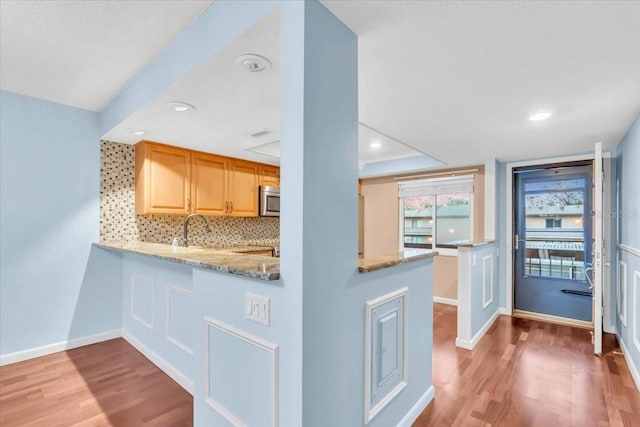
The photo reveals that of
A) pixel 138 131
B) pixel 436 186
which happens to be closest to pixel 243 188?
pixel 138 131

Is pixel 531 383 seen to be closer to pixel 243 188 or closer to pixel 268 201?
pixel 268 201

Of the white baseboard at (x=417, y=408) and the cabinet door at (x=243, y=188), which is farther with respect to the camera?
the cabinet door at (x=243, y=188)

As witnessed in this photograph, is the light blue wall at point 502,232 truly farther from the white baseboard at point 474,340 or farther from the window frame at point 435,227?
the white baseboard at point 474,340

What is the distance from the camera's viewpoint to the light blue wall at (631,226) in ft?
7.86

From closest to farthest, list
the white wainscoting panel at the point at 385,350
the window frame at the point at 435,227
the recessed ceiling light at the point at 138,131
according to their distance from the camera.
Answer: the white wainscoting panel at the point at 385,350 < the recessed ceiling light at the point at 138,131 < the window frame at the point at 435,227

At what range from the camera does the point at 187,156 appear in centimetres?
350

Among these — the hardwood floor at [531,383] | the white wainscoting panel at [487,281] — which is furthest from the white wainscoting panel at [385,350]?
the white wainscoting panel at [487,281]

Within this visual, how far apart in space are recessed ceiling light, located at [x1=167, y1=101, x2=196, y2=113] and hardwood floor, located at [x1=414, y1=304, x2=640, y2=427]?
2629 millimetres

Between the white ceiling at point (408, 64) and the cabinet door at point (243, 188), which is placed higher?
the white ceiling at point (408, 64)

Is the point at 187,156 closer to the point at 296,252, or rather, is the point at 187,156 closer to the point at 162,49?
the point at 162,49

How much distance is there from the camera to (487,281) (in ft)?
12.0

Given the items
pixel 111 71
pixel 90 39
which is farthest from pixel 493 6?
pixel 111 71

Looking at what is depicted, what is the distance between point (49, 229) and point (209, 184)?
1544mm

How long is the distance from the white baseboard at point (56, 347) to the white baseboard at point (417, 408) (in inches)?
118
